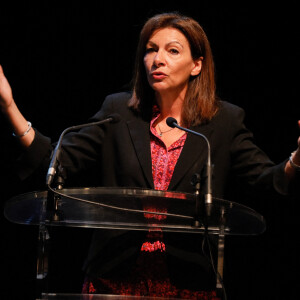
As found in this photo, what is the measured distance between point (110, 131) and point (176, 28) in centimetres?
64

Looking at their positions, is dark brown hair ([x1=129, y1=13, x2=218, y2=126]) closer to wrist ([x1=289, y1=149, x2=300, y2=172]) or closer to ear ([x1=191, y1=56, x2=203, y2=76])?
ear ([x1=191, y1=56, x2=203, y2=76])

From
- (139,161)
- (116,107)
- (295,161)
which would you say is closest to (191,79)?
(116,107)

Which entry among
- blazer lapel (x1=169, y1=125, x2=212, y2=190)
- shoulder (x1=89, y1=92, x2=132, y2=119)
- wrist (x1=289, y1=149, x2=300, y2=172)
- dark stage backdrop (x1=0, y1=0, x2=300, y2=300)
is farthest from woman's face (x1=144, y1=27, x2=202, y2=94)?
wrist (x1=289, y1=149, x2=300, y2=172)

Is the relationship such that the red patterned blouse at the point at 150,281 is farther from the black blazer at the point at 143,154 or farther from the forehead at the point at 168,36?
the forehead at the point at 168,36

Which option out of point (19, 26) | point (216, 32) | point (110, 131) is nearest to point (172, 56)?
point (110, 131)

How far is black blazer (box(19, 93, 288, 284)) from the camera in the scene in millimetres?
1998

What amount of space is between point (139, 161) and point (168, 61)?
544 millimetres

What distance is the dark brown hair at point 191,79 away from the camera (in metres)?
2.44

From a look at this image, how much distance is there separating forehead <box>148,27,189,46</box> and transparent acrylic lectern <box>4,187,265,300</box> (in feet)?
3.46

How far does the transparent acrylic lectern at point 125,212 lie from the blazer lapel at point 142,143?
1.22 ft

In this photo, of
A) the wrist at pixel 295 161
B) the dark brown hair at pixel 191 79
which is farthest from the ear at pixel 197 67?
the wrist at pixel 295 161

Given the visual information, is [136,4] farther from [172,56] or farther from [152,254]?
[152,254]

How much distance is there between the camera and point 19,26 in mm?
3078

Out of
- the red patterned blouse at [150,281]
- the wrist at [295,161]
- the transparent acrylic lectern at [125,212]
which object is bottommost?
the red patterned blouse at [150,281]
